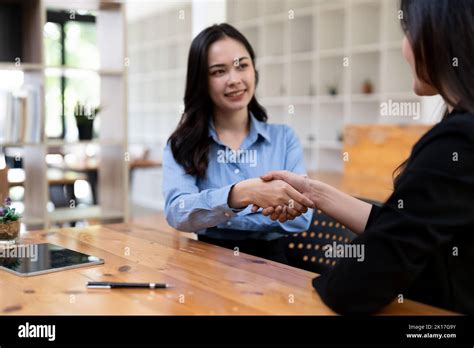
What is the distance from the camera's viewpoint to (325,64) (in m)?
6.32

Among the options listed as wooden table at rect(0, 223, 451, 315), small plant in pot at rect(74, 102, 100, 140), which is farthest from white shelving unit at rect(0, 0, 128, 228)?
wooden table at rect(0, 223, 451, 315)

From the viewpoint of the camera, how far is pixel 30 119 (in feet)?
11.5

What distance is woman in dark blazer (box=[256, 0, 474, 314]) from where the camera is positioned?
40.5 inches

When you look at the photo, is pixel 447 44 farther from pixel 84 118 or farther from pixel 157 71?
pixel 157 71

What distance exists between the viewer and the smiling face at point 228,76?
214 cm

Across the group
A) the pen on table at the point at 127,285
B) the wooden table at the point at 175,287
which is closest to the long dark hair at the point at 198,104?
the wooden table at the point at 175,287

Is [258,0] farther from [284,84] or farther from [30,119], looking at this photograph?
[30,119]

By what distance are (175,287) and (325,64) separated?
5393mm

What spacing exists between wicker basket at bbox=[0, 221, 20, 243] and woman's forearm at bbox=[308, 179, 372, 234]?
899mm

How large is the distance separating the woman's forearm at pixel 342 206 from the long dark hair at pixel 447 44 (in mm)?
487

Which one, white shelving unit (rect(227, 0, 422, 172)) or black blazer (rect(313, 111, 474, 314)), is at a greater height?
white shelving unit (rect(227, 0, 422, 172))

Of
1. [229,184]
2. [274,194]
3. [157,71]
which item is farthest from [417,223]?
[157,71]

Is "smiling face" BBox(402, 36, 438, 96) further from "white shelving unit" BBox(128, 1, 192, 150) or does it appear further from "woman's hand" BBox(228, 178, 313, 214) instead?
"white shelving unit" BBox(128, 1, 192, 150)
